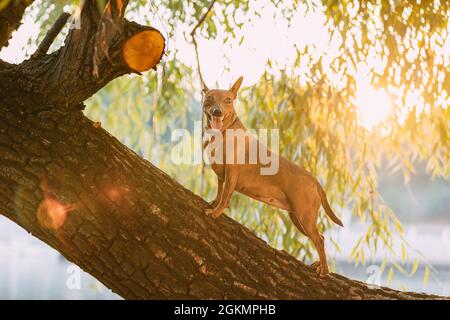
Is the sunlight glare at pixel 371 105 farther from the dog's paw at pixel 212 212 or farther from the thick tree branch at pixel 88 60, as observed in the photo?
the thick tree branch at pixel 88 60

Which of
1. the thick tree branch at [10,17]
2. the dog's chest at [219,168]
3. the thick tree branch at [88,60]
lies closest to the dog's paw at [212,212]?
the dog's chest at [219,168]

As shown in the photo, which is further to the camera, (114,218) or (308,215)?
(308,215)

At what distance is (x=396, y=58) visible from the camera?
10.3 feet

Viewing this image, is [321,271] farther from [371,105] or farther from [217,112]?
[371,105]

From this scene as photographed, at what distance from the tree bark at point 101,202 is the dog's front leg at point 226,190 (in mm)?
36

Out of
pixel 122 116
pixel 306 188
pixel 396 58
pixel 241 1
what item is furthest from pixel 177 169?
pixel 306 188

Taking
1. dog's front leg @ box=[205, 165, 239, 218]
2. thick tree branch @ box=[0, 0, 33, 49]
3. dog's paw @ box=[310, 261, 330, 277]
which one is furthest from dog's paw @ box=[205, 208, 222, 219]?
thick tree branch @ box=[0, 0, 33, 49]

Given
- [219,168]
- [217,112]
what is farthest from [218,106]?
[219,168]

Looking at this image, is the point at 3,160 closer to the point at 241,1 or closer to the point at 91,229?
the point at 91,229

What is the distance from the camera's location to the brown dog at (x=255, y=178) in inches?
91.0

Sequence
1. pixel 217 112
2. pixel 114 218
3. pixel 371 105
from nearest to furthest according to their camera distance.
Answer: pixel 114 218 → pixel 217 112 → pixel 371 105

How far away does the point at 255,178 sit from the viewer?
7.63ft

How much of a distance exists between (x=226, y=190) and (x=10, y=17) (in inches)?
36.7
